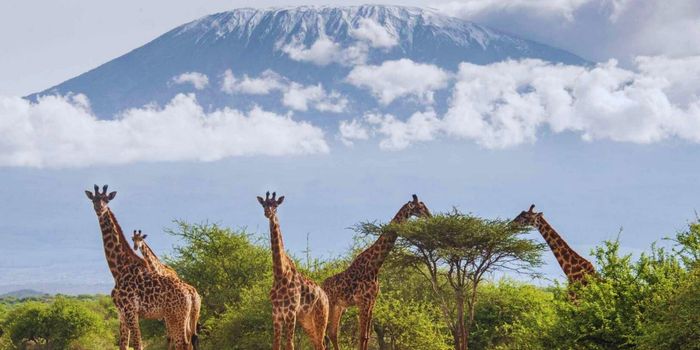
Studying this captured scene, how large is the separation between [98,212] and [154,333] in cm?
2049

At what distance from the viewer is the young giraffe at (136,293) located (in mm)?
26297

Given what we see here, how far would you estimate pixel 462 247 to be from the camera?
31.5 meters

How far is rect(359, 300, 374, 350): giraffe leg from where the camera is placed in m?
29.8

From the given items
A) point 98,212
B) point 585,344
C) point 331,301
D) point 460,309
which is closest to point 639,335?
point 585,344

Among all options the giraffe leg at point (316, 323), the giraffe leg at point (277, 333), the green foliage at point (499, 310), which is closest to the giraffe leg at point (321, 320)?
the giraffe leg at point (316, 323)

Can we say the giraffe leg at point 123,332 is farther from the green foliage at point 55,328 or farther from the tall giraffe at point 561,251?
the green foliage at point 55,328

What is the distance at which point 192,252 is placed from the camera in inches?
1802

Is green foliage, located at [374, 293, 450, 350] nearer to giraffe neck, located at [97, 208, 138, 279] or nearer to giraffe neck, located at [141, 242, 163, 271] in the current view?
giraffe neck, located at [141, 242, 163, 271]

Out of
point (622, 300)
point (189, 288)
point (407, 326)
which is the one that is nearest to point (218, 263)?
point (407, 326)

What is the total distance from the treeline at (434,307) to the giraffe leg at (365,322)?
2.31 m

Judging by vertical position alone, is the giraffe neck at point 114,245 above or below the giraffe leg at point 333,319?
above

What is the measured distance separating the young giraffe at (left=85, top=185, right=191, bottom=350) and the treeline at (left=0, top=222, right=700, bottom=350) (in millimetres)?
8197

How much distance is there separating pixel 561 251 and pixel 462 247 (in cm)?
340

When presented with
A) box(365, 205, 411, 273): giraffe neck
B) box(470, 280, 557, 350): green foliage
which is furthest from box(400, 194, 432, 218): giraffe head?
box(470, 280, 557, 350): green foliage
